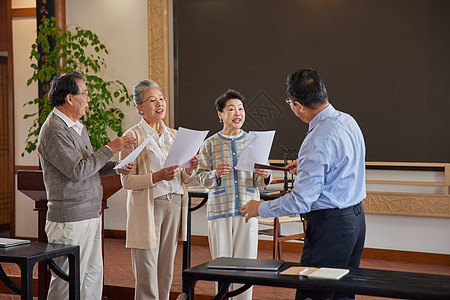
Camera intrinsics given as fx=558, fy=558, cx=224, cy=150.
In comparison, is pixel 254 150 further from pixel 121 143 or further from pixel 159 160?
pixel 121 143

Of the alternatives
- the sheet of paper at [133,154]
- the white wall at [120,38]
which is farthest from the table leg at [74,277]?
the white wall at [120,38]

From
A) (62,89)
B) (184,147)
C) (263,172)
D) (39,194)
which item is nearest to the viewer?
(62,89)

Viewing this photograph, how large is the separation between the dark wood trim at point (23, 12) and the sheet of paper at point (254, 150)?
201 inches

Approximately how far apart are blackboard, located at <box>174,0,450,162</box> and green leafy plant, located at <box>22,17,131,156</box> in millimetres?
849

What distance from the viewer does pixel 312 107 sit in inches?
109

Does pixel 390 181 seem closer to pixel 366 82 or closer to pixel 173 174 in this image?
pixel 366 82

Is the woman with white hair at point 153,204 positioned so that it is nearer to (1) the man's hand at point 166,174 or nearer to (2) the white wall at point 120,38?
(1) the man's hand at point 166,174

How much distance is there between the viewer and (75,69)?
22.6 ft

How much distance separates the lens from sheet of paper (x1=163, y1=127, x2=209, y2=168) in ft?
11.0

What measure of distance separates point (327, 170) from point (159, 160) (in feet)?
4.67

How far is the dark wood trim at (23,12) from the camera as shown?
7.43 metres

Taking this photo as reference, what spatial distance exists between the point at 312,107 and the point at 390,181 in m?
3.43

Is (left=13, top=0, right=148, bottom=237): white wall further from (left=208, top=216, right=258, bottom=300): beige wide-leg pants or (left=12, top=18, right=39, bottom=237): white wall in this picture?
(left=208, top=216, right=258, bottom=300): beige wide-leg pants

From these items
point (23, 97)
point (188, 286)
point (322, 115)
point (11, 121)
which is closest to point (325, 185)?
point (322, 115)
